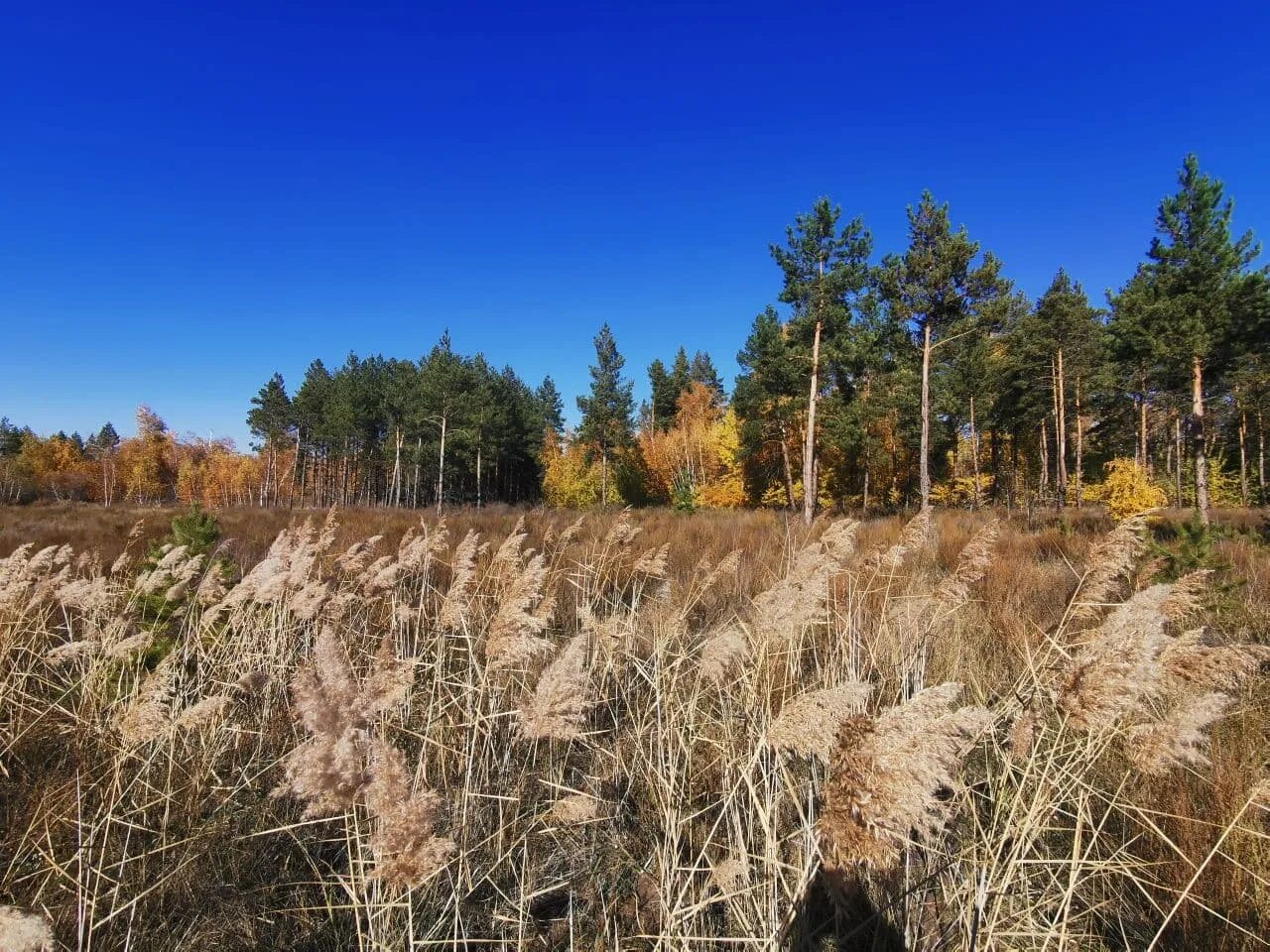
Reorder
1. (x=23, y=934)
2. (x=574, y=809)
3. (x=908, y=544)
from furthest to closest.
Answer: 1. (x=908, y=544)
2. (x=574, y=809)
3. (x=23, y=934)

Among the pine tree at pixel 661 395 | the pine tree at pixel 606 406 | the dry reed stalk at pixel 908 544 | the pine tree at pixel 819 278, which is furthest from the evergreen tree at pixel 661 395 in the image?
the dry reed stalk at pixel 908 544

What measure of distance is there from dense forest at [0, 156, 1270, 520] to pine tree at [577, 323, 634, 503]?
5.8 inches

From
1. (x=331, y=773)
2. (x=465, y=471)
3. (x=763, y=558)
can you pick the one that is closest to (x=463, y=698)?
(x=331, y=773)

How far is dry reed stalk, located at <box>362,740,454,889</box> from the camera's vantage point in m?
1.14

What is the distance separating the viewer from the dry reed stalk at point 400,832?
1144mm

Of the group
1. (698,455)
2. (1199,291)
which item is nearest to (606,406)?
(698,455)

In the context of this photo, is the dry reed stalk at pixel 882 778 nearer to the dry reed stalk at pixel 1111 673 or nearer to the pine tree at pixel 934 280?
the dry reed stalk at pixel 1111 673

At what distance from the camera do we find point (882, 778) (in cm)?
107

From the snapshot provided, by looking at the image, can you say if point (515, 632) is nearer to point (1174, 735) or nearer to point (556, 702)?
point (556, 702)

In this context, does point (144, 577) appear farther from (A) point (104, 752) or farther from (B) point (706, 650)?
(B) point (706, 650)

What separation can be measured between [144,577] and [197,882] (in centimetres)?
260

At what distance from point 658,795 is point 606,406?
38457mm

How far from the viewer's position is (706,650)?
2.10m

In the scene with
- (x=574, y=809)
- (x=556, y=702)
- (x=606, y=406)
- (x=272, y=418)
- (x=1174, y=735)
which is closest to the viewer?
(x=1174, y=735)
